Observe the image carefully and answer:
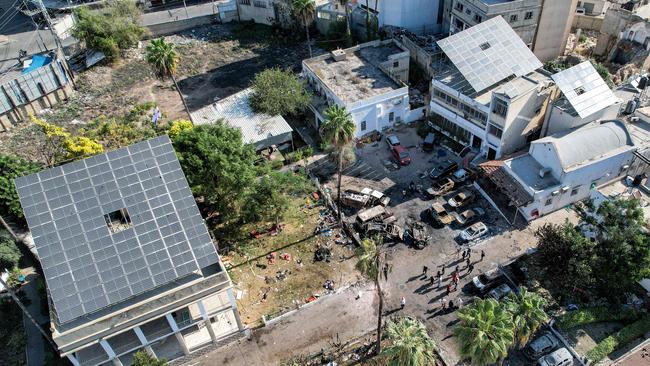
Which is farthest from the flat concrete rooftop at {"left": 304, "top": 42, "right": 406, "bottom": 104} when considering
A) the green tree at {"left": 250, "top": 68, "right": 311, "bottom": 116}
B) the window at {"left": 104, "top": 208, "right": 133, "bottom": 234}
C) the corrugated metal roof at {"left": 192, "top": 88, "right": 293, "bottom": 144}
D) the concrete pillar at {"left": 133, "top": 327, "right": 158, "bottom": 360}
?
the concrete pillar at {"left": 133, "top": 327, "right": 158, "bottom": 360}

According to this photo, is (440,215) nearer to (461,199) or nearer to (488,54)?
(461,199)

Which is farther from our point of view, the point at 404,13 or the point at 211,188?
the point at 404,13

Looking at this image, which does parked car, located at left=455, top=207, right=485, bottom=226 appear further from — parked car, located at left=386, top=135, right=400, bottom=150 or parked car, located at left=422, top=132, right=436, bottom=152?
parked car, located at left=386, top=135, right=400, bottom=150

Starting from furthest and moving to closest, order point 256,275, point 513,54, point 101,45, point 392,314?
point 101,45 → point 513,54 → point 256,275 → point 392,314

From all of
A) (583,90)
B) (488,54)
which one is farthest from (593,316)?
(488,54)

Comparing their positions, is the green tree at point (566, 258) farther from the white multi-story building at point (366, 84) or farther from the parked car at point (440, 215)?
the white multi-story building at point (366, 84)

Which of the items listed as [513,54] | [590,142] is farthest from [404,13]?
[590,142]

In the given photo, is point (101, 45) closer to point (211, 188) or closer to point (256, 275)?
point (211, 188)

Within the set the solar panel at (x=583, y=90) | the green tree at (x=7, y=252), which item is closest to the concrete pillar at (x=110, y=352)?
the green tree at (x=7, y=252)
